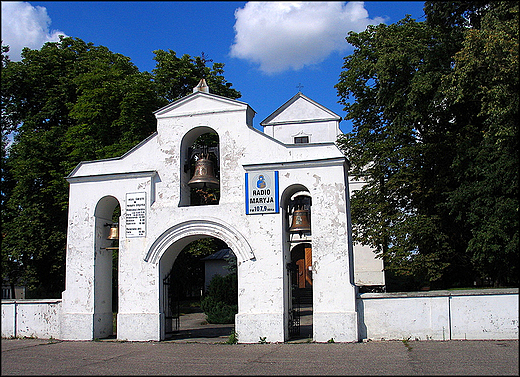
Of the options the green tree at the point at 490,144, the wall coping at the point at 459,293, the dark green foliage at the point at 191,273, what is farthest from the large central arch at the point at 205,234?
the dark green foliage at the point at 191,273

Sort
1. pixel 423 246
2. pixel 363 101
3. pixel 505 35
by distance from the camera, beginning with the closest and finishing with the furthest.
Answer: pixel 505 35 → pixel 423 246 → pixel 363 101

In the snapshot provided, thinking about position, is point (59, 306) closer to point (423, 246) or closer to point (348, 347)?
point (348, 347)

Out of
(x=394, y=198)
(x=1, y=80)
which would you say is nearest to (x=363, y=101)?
(x=394, y=198)

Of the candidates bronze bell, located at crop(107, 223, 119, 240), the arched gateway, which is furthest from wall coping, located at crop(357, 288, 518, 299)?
bronze bell, located at crop(107, 223, 119, 240)

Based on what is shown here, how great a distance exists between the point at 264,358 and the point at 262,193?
4.50m

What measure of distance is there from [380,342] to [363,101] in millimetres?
14324

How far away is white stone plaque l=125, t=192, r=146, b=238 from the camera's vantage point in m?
14.5

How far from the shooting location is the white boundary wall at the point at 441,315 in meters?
12.6

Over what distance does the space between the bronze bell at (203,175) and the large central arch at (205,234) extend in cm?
113

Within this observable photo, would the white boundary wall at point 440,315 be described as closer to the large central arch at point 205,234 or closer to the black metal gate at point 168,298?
the large central arch at point 205,234

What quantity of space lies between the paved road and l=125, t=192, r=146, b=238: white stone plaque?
306cm

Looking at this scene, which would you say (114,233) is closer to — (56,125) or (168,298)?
(168,298)

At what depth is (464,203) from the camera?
18.9 m

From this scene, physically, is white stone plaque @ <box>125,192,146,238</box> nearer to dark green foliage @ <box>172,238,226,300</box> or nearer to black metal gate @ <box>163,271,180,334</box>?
black metal gate @ <box>163,271,180,334</box>
